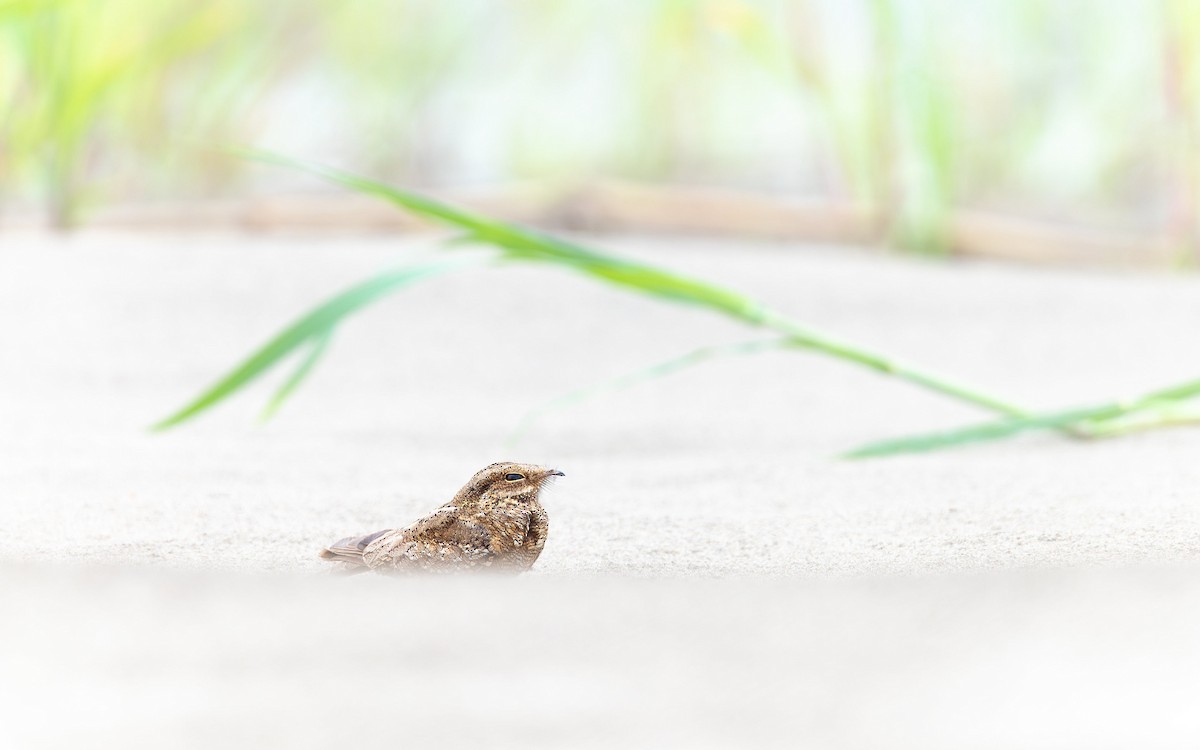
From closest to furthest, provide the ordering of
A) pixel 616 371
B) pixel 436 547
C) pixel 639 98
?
pixel 436 547
pixel 616 371
pixel 639 98

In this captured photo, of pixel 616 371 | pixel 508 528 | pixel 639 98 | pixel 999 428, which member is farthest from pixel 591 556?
pixel 639 98

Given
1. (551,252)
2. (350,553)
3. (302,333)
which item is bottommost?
(350,553)

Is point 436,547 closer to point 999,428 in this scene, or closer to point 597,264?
point 597,264

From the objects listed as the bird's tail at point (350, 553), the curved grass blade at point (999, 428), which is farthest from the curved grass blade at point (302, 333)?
the curved grass blade at point (999, 428)

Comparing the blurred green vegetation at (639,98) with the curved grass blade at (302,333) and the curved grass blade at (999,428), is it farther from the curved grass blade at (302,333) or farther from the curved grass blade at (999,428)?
the curved grass blade at (302,333)

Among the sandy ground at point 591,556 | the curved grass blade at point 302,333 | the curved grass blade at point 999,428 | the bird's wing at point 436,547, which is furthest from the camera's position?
the curved grass blade at point 999,428

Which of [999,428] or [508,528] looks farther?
[999,428]
